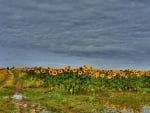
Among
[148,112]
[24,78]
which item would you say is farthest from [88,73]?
[148,112]

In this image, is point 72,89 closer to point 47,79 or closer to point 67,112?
point 47,79

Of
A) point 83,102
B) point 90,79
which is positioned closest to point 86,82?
point 90,79

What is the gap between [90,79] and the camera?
4916 cm

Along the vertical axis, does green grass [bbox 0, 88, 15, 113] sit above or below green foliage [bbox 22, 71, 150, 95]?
below

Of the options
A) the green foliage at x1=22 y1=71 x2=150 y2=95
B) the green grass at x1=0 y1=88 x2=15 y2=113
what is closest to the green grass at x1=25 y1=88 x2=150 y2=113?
the green grass at x1=0 y1=88 x2=15 y2=113

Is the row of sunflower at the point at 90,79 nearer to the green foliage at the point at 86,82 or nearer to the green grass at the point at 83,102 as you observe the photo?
the green foliage at the point at 86,82

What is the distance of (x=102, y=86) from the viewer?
50.5 meters

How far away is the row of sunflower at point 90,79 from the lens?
48531 mm

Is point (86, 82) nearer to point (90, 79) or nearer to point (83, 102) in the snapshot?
point (90, 79)

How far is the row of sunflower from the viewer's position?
4853cm

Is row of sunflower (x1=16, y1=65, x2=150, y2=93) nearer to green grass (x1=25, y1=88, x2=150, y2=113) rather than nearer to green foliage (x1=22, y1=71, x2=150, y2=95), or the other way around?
green foliage (x1=22, y1=71, x2=150, y2=95)

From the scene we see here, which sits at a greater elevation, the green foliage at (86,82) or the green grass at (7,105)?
the green foliage at (86,82)

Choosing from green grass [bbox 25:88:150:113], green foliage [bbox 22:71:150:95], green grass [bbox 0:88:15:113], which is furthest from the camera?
green foliage [bbox 22:71:150:95]

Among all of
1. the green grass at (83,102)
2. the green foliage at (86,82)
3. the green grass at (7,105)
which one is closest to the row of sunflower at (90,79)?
the green foliage at (86,82)
